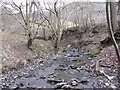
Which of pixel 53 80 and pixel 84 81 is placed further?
pixel 53 80

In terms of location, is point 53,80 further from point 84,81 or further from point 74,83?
point 84,81

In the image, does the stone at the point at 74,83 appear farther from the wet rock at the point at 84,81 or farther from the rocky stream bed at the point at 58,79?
the wet rock at the point at 84,81

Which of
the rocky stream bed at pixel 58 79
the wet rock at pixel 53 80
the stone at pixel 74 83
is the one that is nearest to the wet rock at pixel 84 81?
the rocky stream bed at pixel 58 79

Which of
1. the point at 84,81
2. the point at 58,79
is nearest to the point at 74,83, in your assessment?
the point at 84,81

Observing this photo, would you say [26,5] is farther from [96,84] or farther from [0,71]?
[96,84]

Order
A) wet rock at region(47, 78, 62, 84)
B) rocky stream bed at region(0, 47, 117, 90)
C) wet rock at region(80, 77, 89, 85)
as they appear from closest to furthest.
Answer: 1. rocky stream bed at region(0, 47, 117, 90)
2. wet rock at region(80, 77, 89, 85)
3. wet rock at region(47, 78, 62, 84)

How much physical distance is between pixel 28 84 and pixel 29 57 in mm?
4959

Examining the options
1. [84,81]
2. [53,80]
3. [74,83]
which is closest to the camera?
[74,83]

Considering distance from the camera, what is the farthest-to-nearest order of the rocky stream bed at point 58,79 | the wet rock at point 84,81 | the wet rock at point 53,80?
1. the wet rock at point 53,80
2. the wet rock at point 84,81
3. the rocky stream bed at point 58,79

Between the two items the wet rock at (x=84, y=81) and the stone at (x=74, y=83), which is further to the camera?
the wet rock at (x=84, y=81)

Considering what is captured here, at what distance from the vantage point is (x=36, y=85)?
689 cm

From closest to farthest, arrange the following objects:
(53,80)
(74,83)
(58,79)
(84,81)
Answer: (74,83)
(84,81)
(53,80)
(58,79)

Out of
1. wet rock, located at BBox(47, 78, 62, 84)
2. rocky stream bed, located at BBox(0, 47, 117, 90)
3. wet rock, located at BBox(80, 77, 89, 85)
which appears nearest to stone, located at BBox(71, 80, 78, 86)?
rocky stream bed, located at BBox(0, 47, 117, 90)

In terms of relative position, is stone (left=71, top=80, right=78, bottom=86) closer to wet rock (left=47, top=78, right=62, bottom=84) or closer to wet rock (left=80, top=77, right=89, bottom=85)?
wet rock (left=80, top=77, right=89, bottom=85)
